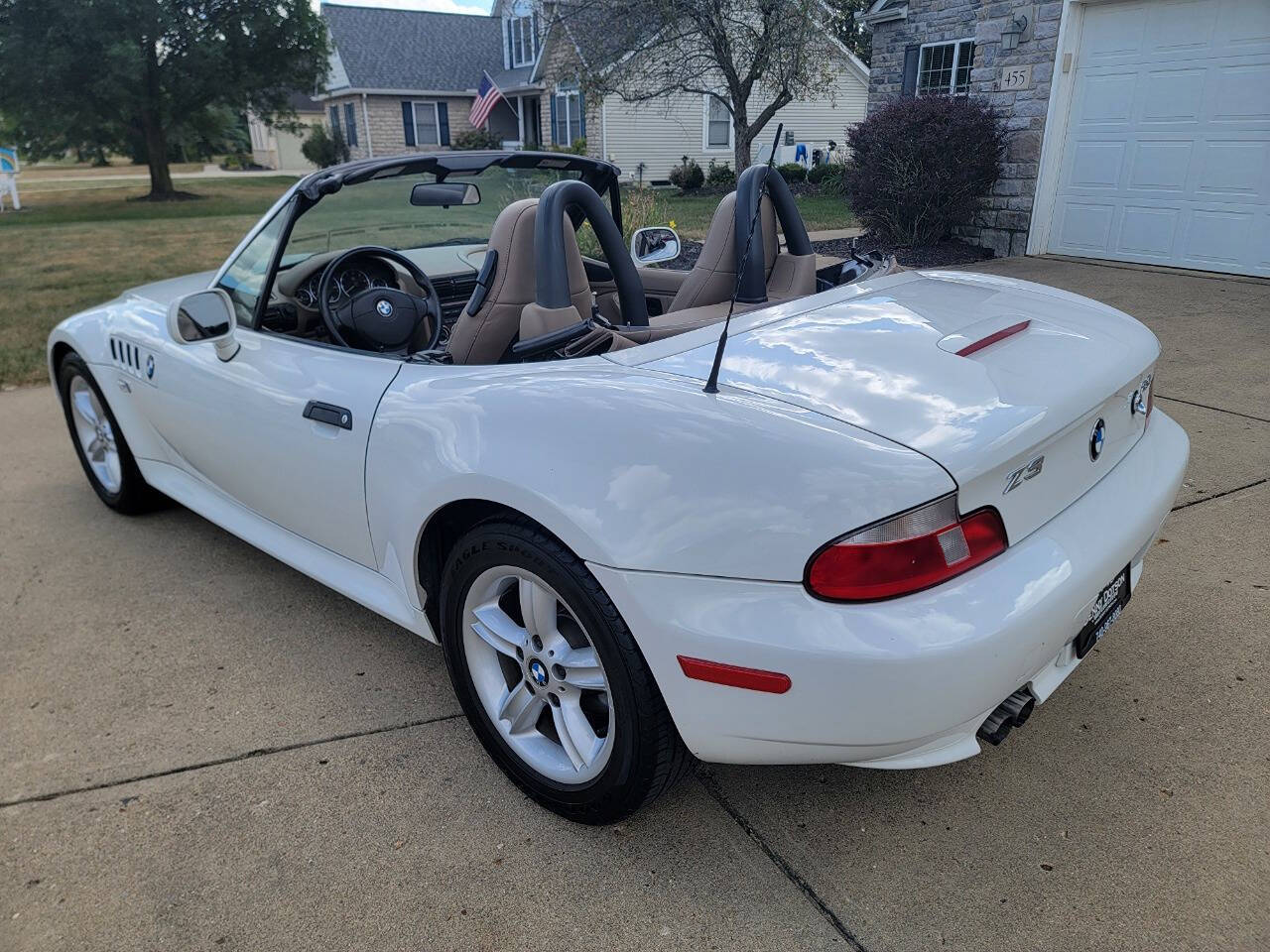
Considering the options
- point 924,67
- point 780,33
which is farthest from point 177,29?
point 924,67

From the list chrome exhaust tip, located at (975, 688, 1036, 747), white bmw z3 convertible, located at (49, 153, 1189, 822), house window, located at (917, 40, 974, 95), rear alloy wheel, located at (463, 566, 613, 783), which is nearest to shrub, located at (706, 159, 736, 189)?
house window, located at (917, 40, 974, 95)

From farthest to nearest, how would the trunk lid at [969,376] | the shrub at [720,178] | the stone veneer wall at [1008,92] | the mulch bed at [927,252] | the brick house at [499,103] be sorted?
1. the brick house at [499,103]
2. the shrub at [720,178]
3. the mulch bed at [927,252]
4. the stone veneer wall at [1008,92]
5. the trunk lid at [969,376]

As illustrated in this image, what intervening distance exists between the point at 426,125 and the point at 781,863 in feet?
118

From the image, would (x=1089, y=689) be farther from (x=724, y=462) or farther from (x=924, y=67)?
(x=924, y=67)

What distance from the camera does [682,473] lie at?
1885mm

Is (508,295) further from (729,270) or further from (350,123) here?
(350,123)

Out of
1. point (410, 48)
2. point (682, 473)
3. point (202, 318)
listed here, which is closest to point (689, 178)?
point (410, 48)

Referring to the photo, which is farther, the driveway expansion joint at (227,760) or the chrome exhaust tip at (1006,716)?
the driveway expansion joint at (227,760)

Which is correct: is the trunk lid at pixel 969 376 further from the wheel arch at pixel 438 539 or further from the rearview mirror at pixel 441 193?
the rearview mirror at pixel 441 193

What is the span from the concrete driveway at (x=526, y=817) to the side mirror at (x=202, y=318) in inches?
40.2

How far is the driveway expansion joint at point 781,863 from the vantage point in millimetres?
1984

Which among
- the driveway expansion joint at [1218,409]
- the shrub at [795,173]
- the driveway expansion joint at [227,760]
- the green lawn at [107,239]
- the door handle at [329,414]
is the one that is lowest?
the driveway expansion joint at [227,760]

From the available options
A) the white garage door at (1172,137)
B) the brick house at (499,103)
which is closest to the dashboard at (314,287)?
the white garage door at (1172,137)

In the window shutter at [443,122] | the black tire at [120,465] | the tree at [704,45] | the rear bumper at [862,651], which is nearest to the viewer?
the rear bumper at [862,651]
